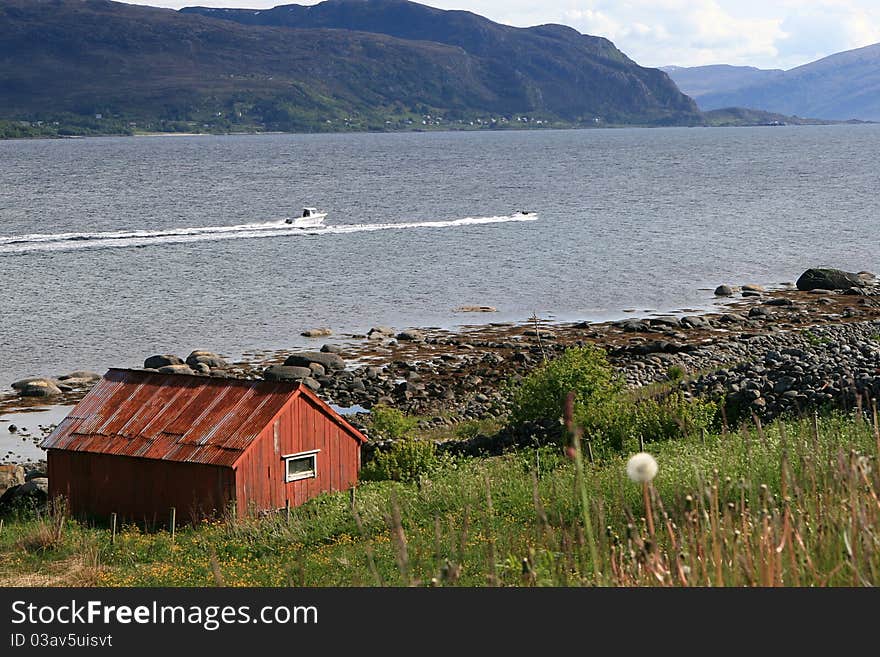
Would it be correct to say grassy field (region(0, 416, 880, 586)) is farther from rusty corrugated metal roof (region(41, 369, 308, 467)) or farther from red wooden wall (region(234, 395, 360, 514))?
rusty corrugated metal roof (region(41, 369, 308, 467))

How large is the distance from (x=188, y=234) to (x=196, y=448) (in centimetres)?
6445

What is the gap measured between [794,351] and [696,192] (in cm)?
9403

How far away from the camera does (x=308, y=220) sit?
91000 mm

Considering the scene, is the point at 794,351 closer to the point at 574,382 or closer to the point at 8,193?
the point at 574,382

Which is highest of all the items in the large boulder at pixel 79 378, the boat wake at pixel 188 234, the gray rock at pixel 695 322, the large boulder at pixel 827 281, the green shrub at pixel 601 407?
the green shrub at pixel 601 407

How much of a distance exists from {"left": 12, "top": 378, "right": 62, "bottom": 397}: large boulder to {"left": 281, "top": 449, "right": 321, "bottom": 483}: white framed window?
57.1ft

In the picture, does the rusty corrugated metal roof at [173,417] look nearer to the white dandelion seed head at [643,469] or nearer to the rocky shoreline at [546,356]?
the rocky shoreline at [546,356]

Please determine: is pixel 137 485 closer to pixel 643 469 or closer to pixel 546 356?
pixel 643 469

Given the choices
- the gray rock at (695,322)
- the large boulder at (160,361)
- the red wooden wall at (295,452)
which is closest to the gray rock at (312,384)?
the large boulder at (160,361)

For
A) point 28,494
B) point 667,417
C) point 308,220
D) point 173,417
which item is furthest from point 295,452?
point 308,220

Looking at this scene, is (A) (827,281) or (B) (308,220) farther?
(B) (308,220)

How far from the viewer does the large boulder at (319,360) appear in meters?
40.4

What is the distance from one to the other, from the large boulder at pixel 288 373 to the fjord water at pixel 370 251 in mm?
5733

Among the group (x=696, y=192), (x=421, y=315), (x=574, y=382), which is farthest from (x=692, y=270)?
(x=696, y=192)
